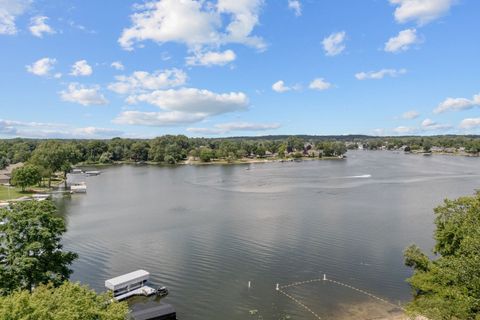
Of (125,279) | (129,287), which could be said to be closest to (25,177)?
(125,279)

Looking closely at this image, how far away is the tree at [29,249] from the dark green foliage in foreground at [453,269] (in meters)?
21.6

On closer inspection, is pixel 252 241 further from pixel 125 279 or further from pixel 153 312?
pixel 153 312

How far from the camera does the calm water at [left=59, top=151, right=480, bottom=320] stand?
28.7m

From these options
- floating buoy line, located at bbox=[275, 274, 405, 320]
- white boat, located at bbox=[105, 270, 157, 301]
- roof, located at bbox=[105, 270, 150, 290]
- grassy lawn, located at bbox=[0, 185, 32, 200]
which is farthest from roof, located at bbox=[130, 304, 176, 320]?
grassy lawn, located at bbox=[0, 185, 32, 200]

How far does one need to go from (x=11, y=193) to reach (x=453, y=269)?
7788 cm

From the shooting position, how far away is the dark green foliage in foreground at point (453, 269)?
16828 millimetres

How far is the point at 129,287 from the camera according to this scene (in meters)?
28.9

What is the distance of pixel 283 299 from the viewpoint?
91.0 ft

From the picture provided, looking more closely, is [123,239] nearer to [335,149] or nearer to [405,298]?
[405,298]

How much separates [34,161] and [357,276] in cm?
8465

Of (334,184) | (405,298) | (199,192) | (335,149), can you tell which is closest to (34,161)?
(199,192)

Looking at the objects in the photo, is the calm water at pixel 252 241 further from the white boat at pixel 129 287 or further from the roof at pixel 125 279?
the white boat at pixel 129 287

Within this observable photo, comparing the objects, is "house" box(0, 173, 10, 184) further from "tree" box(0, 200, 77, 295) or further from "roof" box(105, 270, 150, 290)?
"tree" box(0, 200, 77, 295)

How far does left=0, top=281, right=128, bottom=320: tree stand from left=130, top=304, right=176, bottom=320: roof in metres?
6.87
